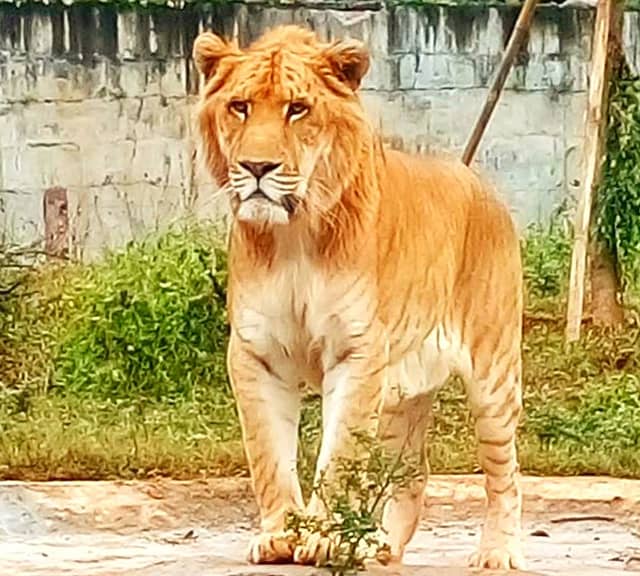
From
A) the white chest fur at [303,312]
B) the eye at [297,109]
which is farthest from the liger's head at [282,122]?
the white chest fur at [303,312]

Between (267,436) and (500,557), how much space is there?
785mm

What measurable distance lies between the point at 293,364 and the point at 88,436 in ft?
A: 9.40

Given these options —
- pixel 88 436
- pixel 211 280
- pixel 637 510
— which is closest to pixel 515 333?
pixel 637 510

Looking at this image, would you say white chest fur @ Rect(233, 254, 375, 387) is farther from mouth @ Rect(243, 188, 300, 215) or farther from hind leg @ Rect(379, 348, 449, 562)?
hind leg @ Rect(379, 348, 449, 562)

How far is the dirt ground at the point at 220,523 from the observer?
6.30m

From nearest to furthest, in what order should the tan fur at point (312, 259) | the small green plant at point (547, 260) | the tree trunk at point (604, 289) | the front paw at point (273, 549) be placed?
the tan fur at point (312, 259)
the front paw at point (273, 549)
the tree trunk at point (604, 289)
the small green plant at point (547, 260)

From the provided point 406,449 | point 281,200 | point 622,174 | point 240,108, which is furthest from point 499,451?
point 622,174


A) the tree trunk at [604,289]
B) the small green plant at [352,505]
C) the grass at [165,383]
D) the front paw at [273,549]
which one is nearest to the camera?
the small green plant at [352,505]

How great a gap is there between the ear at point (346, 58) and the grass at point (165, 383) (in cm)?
262

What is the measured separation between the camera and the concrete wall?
31.8ft

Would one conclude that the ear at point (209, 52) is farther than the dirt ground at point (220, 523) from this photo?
No

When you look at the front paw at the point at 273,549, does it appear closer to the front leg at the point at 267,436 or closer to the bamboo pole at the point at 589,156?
the front leg at the point at 267,436

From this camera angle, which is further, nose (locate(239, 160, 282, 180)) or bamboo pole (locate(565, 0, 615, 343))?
bamboo pole (locate(565, 0, 615, 343))

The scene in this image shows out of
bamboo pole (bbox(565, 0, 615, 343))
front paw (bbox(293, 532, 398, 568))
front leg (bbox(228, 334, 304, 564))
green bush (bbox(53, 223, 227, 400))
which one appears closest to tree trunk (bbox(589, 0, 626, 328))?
bamboo pole (bbox(565, 0, 615, 343))
